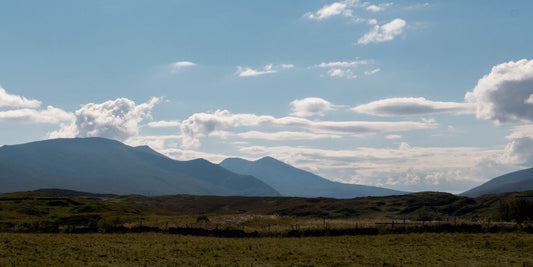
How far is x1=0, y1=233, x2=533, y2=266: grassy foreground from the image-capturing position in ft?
151

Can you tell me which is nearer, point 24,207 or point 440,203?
point 24,207

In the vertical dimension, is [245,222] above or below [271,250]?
above

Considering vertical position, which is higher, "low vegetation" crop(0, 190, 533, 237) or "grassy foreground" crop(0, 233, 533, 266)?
"low vegetation" crop(0, 190, 533, 237)

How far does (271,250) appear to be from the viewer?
175 feet

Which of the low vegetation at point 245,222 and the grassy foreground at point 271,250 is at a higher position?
the low vegetation at point 245,222

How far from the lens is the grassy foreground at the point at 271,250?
151ft

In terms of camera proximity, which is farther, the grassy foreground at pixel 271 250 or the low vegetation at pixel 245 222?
the low vegetation at pixel 245 222

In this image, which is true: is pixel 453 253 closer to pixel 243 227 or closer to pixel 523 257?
pixel 523 257

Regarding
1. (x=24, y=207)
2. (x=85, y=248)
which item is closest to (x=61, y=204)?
(x=24, y=207)

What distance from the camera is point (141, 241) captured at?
60250 mm

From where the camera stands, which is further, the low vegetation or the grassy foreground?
the low vegetation

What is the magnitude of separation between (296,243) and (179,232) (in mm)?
22018

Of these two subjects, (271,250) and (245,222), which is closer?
(271,250)

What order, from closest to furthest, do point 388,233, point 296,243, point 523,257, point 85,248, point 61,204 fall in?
point 523,257 → point 85,248 → point 296,243 → point 388,233 → point 61,204
